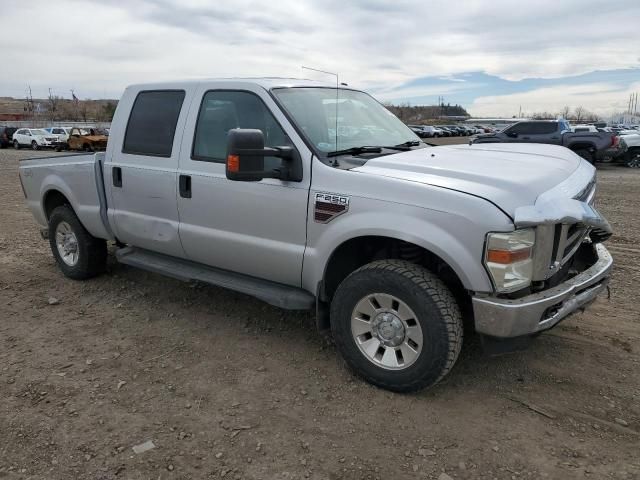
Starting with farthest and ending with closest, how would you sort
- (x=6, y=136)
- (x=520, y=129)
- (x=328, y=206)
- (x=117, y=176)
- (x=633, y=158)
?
1. (x=6, y=136)
2. (x=520, y=129)
3. (x=633, y=158)
4. (x=117, y=176)
5. (x=328, y=206)

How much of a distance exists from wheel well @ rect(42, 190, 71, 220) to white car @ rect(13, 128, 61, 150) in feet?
99.9

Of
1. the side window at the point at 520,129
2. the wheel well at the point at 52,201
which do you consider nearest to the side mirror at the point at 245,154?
the wheel well at the point at 52,201

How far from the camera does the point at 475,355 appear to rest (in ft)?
12.9

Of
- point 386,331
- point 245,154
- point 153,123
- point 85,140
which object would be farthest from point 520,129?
point 85,140

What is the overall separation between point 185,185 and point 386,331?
1.97 meters

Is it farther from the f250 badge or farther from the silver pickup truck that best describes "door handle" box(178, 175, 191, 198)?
the f250 badge

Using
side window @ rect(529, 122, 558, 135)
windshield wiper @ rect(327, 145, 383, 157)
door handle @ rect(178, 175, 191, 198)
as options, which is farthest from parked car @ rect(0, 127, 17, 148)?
windshield wiper @ rect(327, 145, 383, 157)

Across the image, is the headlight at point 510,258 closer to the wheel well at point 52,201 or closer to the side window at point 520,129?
the wheel well at point 52,201

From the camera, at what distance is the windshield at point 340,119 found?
380cm

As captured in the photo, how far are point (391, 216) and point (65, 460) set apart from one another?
2.19 metres

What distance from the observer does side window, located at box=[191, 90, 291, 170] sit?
12.6ft

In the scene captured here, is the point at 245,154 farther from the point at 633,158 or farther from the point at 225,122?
the point at 633,158

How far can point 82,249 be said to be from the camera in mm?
5473

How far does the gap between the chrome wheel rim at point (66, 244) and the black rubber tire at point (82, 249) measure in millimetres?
37
